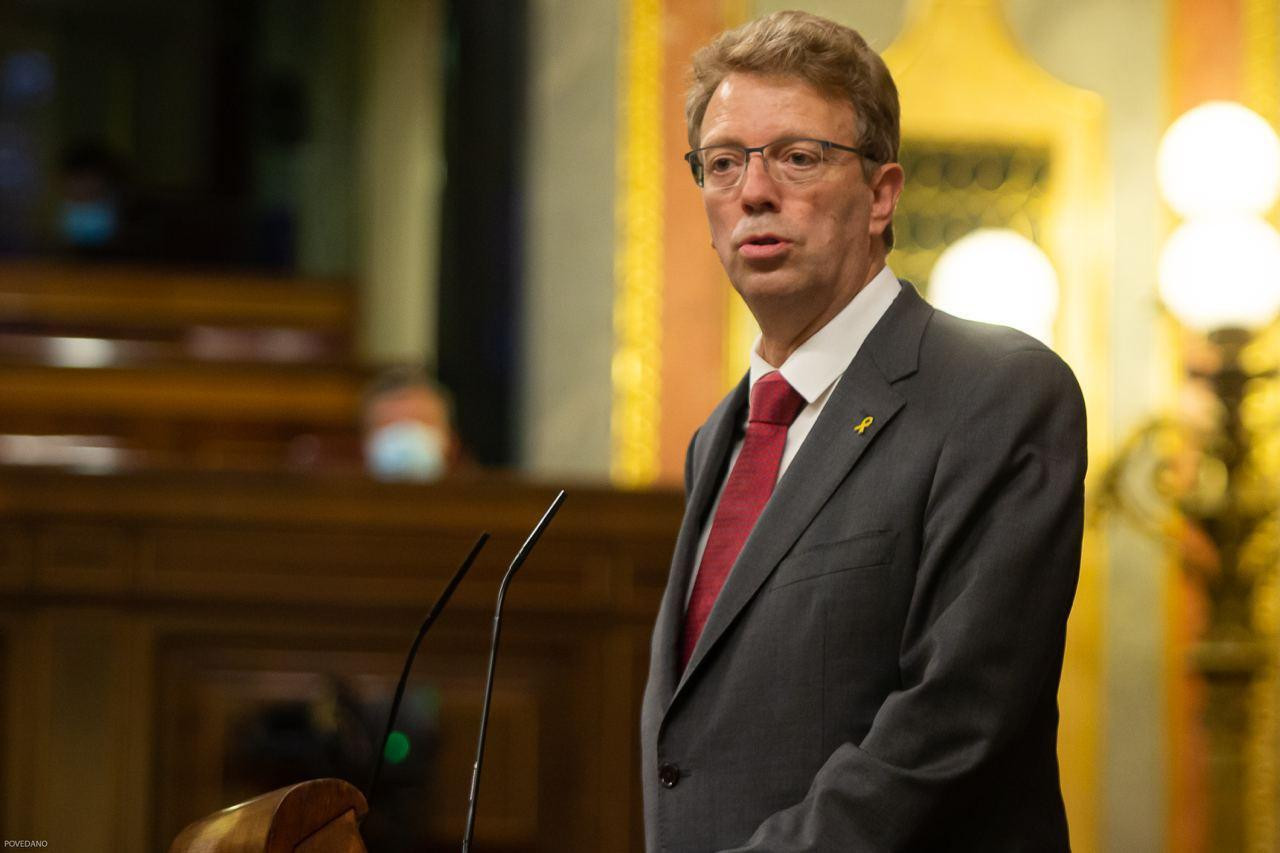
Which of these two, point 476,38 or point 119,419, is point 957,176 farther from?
point 119,419

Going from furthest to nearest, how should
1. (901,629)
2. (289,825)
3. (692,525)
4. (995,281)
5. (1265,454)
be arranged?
(1265,454), (995,281), (692,525), (901,629), (289,825)

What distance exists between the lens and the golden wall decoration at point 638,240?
5.48 metres

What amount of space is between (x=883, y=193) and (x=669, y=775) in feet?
1.93

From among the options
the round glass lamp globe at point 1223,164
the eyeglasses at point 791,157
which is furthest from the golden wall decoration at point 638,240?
the eyeglasses at point 791,157

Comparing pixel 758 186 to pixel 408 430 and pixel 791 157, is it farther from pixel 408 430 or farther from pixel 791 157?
pixel 408 430

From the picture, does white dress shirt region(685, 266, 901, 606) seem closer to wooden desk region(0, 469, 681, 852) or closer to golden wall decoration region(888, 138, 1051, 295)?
wooden desk region(0, 469, 681, 852)

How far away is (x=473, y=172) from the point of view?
5.71m

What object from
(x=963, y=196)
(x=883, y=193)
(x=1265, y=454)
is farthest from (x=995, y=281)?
(x=883, y=193)

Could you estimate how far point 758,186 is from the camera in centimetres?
157

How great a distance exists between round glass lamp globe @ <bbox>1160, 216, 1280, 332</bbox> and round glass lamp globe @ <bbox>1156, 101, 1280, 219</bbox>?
67mm

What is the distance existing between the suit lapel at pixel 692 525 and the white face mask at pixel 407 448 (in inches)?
116

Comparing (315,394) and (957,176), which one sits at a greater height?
(957,176)

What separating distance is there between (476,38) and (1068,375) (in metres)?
4.49

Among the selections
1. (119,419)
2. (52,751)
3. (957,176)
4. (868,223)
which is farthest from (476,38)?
(868,223)
